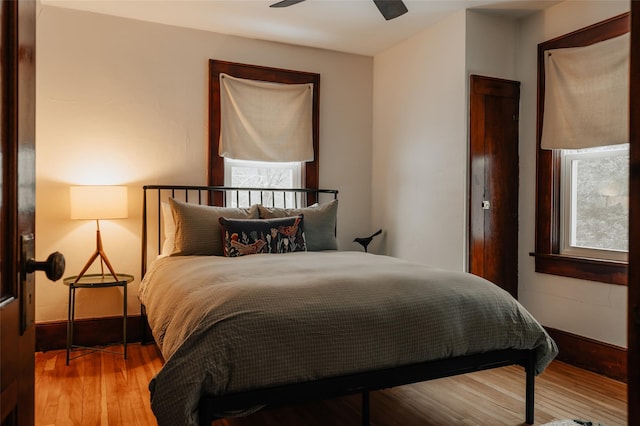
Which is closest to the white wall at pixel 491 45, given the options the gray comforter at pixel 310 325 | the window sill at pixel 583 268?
the window sill at pixel 583 268

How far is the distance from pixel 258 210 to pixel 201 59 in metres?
1.46

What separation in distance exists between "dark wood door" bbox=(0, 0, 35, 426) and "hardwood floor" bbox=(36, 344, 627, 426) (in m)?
1.72

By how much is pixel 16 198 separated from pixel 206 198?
3.38m

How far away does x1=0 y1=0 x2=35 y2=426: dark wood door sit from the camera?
2.40 ft

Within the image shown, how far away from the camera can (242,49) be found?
4250 mm

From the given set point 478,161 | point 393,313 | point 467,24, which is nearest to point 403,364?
point 393,313

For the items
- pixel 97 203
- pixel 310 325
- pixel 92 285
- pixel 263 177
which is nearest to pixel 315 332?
pixel 310 325

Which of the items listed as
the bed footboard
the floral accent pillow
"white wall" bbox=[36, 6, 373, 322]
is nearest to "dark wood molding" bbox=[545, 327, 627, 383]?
the bed footboard

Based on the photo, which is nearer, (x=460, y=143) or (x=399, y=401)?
(x=399, y=401)

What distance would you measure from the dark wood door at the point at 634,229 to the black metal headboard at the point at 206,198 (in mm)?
3538

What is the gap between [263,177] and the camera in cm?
440

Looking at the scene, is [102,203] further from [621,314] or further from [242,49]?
[621,314]

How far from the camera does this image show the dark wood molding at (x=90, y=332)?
11.7ft

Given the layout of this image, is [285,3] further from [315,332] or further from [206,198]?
[315,332]
